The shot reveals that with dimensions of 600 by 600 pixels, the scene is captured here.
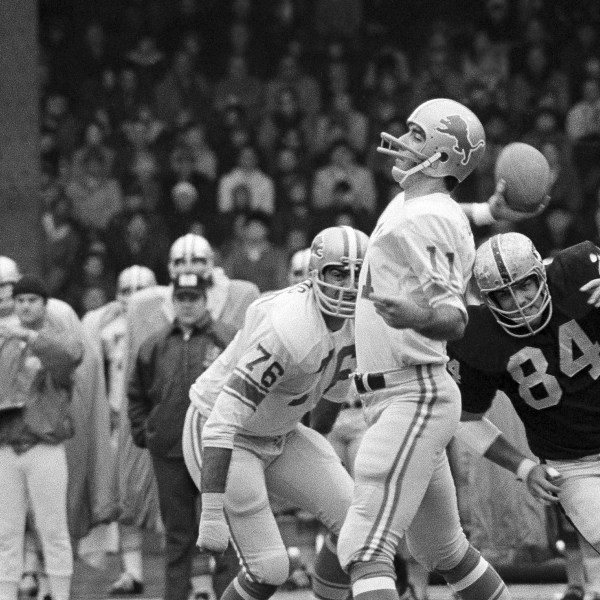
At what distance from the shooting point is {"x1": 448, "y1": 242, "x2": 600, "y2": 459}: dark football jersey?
21.1 feet

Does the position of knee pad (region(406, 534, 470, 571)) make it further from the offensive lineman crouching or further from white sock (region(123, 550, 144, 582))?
white sock (region(123, 550, 144, 582))

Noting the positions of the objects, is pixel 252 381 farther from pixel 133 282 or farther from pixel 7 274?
pixel 133 282

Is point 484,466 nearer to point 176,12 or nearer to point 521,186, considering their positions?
point 521,186

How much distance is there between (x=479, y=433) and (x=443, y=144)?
1.20 meters

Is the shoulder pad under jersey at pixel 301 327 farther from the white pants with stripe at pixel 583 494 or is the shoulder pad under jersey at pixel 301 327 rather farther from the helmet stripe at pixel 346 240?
the white pants with stripe at pixel 583 494

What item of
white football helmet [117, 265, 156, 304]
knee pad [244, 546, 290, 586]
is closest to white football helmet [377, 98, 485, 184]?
knee pad [244, 546, 290, 586]

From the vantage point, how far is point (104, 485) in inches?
382

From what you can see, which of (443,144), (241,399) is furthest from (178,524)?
(443,144)

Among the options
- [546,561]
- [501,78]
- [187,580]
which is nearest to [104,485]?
[187,580]

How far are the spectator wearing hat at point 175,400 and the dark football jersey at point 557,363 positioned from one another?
7.32ft

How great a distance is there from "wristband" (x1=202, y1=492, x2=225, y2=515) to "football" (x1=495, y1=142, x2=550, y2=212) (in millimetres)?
1592

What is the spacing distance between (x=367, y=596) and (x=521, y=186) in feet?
5.81

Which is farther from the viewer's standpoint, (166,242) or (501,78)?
(501,78)

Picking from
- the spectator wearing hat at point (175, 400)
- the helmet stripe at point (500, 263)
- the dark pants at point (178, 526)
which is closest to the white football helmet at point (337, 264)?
the helmet stripe at point (500, 263)
